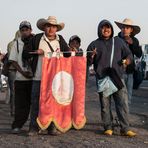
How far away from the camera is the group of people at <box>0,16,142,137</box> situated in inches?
360

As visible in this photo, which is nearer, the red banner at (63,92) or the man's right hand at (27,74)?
the red banner at (63,92)

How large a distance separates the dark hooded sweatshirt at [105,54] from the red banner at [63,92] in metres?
0.24

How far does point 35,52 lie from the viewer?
8.99 meters

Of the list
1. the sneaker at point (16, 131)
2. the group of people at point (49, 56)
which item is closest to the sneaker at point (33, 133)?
the group of people at point (49, 56)

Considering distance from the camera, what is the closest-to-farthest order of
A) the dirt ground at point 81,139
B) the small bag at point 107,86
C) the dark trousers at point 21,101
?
the dirt ground at point 81,139 < the small bag at point 107,86 < the dark trousers at point 21,101

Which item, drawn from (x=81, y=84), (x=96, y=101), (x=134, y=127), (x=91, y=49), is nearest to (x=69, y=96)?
(x=81, y=84)

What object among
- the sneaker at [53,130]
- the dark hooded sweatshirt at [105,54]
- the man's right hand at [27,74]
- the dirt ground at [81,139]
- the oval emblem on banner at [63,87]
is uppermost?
the dark hooded sweatshirt at [105,54]

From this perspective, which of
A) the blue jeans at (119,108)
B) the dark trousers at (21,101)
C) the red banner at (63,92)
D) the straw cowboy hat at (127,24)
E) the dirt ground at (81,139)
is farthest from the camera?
the straw cowboy hat at (127,24)

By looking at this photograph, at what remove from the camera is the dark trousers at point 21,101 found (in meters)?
9.59

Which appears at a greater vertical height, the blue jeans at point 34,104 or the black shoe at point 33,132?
the blue jeans at point 34,104

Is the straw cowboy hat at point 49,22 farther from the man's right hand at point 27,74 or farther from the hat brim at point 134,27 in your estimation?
the hat brim at point 134,27

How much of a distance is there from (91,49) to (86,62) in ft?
0.75

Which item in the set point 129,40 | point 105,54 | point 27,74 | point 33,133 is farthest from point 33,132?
point 129,40

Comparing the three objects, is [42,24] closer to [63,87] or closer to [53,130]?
[63,87]
